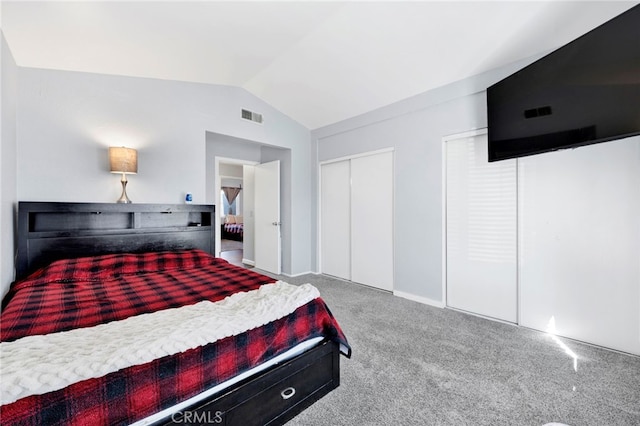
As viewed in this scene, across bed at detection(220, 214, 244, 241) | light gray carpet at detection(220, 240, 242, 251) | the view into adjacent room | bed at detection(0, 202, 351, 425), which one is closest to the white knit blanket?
bed at detection(0, 202, 351, 425)

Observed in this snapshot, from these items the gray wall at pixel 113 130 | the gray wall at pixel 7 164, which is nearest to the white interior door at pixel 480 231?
the gray wall at pixel 113 130

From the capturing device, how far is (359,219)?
3969 millimetres

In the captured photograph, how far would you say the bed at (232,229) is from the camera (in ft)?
27.2

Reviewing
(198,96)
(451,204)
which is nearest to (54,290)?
(198,96)

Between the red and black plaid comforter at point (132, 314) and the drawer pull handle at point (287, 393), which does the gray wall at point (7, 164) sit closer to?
the red and black plaid comforter at point (132, 314)

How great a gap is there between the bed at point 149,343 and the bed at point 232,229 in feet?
18.7

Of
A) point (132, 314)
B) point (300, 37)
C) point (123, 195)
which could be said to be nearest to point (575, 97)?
point (300, 37)

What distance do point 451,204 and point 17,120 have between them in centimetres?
421

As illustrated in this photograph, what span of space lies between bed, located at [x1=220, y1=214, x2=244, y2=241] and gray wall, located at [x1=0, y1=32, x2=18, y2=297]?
18.7 ft

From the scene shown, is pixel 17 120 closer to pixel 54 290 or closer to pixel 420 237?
pixel 54 290

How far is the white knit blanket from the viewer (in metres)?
0.82

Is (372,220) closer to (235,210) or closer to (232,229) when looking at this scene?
(232,229)

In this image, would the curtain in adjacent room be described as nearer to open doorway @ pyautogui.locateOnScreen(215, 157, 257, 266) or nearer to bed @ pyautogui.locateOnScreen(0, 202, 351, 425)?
open doorway @ pyautogui.locateOnScreen(215, 157, 257, 266)

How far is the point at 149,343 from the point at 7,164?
7.09 ft
